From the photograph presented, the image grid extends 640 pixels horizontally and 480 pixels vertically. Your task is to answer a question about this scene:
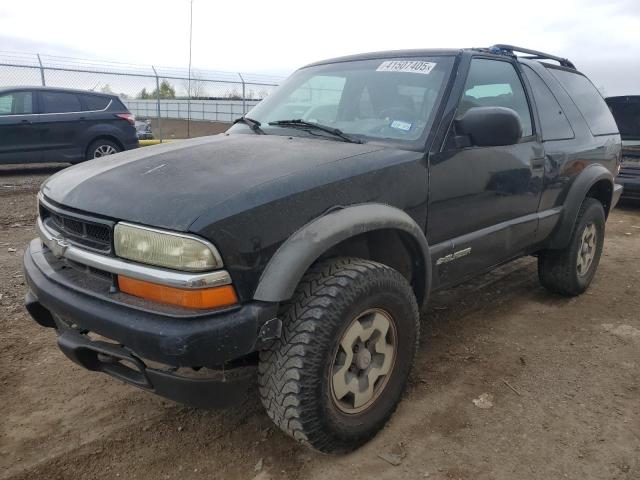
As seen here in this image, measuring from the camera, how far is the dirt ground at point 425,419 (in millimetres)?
2291

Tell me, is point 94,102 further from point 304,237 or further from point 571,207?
point 304,237

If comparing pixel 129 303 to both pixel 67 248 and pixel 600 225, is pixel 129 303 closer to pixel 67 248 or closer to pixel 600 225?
pixel 67 248

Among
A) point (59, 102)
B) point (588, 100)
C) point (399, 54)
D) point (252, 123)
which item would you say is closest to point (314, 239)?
point (252, 123)

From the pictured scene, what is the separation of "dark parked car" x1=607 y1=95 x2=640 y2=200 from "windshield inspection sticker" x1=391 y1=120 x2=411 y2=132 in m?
6.59

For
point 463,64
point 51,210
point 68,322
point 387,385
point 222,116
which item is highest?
point 463,64

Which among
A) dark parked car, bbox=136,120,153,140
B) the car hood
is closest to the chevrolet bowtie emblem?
the car hood

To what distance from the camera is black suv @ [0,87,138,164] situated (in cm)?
885

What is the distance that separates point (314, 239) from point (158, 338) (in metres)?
0.68

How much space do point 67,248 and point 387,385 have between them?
1.56m

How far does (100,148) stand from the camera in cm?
969

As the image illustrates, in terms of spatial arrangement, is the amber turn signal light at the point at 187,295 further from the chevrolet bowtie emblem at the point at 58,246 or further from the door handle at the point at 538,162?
the door handle at the point at 538,162

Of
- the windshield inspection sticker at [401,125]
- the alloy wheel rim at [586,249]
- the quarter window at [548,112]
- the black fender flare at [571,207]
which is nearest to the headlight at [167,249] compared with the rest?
the windshield inspection sticker at [401,125]

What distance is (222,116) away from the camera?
2603cm

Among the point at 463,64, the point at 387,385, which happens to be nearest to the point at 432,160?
the point at 463,64
